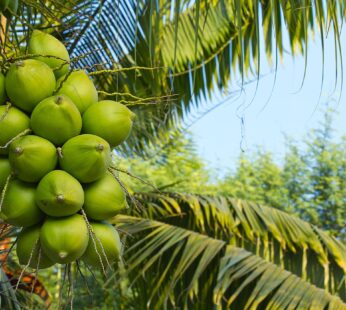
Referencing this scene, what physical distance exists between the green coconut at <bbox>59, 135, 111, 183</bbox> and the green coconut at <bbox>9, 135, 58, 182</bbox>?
1.0 inches

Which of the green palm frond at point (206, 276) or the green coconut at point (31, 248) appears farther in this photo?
the green palm frond at point (206, 276)

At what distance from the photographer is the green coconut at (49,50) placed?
4.84 ft

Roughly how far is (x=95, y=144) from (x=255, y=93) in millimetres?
410

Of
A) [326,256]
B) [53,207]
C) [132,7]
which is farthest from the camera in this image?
[326,256]

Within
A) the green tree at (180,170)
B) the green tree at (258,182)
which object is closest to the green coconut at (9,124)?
the green tree at (180,170)

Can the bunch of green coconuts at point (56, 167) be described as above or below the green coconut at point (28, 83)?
below

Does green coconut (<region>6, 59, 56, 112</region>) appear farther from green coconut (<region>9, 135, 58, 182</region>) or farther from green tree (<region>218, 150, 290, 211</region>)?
green tree (<region>218, 150, 290, 211</region>)

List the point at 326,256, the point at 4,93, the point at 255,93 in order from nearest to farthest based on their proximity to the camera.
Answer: the point at 4,93 → the point at 255,93 → the point at 326,256

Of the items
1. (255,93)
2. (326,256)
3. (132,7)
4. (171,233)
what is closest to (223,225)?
(171,233)

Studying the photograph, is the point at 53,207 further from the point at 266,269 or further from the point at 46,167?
the point at 266,269

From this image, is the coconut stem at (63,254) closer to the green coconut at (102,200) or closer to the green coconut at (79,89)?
the green coconut at (102,200)

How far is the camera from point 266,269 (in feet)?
Answer: 12.1

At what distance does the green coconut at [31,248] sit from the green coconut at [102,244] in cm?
8

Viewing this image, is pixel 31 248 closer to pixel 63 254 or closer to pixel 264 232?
pixel 63 254
